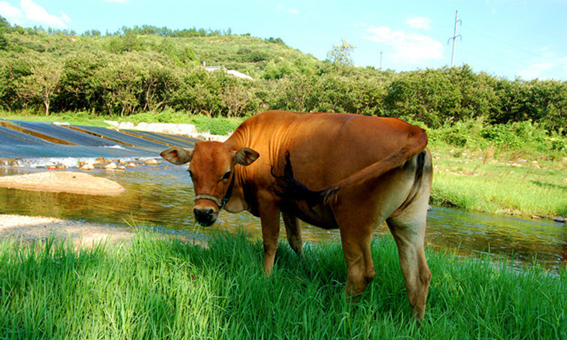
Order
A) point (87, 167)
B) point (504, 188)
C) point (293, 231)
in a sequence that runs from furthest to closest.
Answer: point (87, 167)
point (504, 188)
point (293, 231)

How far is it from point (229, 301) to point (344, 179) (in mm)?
1418

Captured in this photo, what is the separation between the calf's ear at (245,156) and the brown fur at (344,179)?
1 cm

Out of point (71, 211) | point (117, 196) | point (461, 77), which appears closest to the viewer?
point (71, 211)

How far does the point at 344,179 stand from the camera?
10.6 feet

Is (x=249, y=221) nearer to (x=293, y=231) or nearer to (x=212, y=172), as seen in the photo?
(x=293, y=231)

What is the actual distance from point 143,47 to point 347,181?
111 metres

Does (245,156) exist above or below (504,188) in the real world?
above

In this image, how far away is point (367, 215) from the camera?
3320 millimetres

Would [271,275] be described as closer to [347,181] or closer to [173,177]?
[347,181]

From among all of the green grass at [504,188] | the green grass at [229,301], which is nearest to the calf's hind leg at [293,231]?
the green grass at [229,301]

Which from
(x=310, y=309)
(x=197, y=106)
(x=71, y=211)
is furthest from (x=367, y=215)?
(x=197, y=106)

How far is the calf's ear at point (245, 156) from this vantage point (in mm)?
3938

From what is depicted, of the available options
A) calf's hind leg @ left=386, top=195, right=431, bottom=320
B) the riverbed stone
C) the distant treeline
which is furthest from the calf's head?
the distant treeline

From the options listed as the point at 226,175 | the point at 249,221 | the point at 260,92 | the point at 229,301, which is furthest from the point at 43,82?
the point at 229,301
